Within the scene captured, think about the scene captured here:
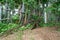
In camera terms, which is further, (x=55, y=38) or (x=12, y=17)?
(x=12, y=17)

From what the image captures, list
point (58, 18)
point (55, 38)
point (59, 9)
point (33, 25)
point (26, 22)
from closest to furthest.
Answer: point (55, 38), point (59, 9), point (33, 25), point (26, 22), point (58, 18)

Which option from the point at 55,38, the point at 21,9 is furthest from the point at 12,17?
the point at 55,38

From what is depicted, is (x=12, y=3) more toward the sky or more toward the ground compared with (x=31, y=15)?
Result: more toward the sky

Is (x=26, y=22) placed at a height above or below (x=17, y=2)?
below

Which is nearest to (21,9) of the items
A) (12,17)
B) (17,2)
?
(17,2)

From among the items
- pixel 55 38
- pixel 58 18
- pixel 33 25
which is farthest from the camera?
pixel 58 18

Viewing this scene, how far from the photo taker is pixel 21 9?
37.8ft

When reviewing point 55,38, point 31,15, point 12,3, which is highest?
point 12,3

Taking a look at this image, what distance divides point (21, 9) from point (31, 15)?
843 millimetres

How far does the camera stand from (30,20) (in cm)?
1136

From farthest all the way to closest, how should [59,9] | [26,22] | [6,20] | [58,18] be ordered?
[58,18] < [6,20] < [26,22] < [59,9]

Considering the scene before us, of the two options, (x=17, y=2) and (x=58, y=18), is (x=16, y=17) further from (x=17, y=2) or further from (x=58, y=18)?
(x=58, y=18)

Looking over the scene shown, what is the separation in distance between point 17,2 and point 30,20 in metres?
1.56

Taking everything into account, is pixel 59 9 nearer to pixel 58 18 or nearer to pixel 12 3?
pixel 12 3
